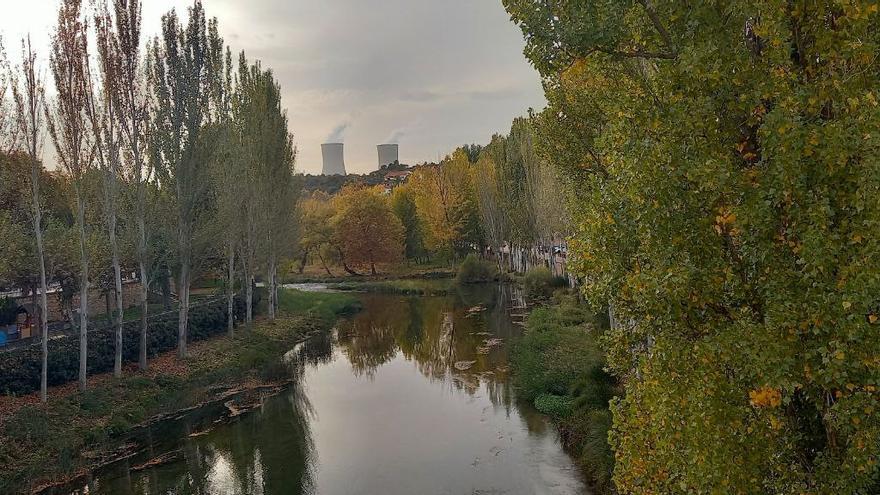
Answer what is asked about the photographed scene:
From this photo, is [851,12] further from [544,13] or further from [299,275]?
[299,275]

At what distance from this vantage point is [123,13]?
20828 millimetres

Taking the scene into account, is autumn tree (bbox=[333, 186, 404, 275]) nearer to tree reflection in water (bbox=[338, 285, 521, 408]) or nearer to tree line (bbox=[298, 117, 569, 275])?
tree line (bbox=[298, 117, 569, 275])

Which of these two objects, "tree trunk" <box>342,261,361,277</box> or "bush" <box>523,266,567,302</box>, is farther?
"tree trunk" <box>342,261,361,277</box>

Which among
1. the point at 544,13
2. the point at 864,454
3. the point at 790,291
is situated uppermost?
the point at 544,13

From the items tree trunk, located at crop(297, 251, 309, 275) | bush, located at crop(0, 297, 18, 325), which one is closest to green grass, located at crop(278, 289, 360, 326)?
bush, located at crop(0, 297, 18, 325)

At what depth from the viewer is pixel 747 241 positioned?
5.11m

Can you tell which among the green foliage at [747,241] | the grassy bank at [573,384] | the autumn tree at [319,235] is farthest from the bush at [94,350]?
the autumn tree at [319,235]

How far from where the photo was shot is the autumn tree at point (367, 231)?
59438 millimetres

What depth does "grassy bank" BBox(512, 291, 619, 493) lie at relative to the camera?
46.0 ft

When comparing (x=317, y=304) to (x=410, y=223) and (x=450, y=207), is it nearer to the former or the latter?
(x=450, y=207)

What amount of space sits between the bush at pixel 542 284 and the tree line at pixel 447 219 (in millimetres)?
5310

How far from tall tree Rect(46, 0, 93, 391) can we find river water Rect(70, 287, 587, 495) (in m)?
5.89

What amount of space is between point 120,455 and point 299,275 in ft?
162

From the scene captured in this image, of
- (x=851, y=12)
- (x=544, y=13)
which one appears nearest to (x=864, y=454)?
(x=851, y=12)
